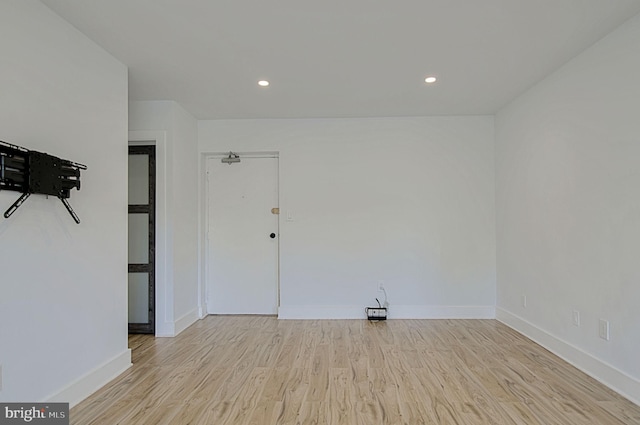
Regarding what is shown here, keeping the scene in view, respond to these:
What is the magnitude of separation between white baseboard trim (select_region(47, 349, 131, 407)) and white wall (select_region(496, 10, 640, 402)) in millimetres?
3534

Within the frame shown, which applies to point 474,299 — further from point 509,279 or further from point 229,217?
point 229,217

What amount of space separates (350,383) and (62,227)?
2171 mm

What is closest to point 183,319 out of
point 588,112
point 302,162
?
point 302,162

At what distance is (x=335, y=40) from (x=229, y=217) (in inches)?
107

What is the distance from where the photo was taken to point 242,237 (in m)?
4.60

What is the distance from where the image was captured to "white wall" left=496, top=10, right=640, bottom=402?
2.39 metres

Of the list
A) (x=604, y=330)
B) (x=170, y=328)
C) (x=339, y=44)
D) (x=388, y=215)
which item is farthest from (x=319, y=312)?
(x=339, y=44)

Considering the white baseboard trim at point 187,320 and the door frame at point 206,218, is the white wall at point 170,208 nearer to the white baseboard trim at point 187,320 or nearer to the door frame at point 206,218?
the white baseboard trim at point 187,320

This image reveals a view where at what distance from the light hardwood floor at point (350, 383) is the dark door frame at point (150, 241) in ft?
0.51

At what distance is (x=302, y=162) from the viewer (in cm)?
449

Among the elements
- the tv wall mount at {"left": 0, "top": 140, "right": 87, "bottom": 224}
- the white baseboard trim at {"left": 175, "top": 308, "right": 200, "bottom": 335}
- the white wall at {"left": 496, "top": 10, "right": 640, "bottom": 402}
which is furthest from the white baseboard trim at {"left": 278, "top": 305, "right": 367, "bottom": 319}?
the tv wall mount at {"left": 0, "top": 140, "right": 87, "bottom": 224}

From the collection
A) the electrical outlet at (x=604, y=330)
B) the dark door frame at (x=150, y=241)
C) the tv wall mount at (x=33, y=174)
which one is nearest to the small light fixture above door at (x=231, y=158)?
the dark door frame at (x=150, y=241)

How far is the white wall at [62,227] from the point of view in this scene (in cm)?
194

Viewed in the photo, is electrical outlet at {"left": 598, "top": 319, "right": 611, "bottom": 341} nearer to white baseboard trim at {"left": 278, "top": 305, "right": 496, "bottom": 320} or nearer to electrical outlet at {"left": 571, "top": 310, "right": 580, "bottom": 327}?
electrical outlet at {"left": 571, "top": 310, "right": 580, "bottom": 327}
